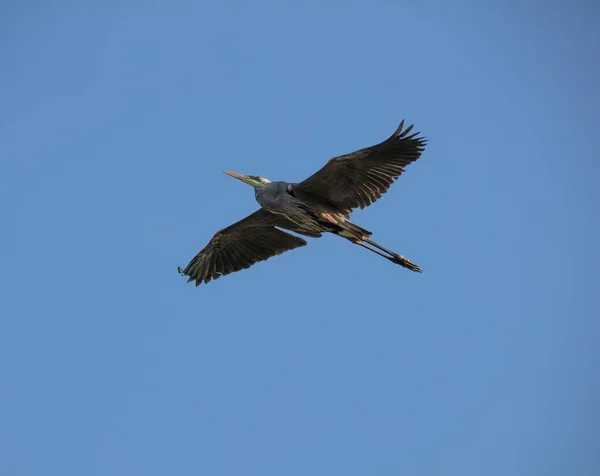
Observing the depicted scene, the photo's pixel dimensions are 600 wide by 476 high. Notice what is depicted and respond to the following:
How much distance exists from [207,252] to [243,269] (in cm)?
78

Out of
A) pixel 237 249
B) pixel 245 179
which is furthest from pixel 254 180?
pixel 237 249

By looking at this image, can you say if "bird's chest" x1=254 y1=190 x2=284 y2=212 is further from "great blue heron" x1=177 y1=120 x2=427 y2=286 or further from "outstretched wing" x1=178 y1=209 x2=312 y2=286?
"outstretched wing" x1=178 y1=209 x2=312 y2=286

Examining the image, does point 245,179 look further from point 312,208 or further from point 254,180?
point 312,208

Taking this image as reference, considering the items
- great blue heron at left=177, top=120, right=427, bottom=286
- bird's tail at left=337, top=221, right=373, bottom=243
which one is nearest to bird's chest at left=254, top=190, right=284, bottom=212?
great blue heron at left=177, top=120, right=427, bottom=286

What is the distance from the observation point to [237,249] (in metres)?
18.5

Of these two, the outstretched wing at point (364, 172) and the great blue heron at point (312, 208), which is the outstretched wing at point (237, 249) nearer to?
the great blue heron at point (312, 208)

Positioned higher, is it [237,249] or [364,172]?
[364,172]

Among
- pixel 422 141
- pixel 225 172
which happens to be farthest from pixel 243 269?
pixel 422 141

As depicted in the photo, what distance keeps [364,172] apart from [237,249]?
11.7ft

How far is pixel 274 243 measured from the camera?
1839 centimetres

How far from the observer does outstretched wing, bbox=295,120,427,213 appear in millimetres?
15852

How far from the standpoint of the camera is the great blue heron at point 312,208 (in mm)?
15984

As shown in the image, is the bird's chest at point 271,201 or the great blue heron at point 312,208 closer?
the great blue heron at point 312,208

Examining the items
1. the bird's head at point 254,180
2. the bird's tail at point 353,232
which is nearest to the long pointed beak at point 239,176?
the bird's head at point 254,180
